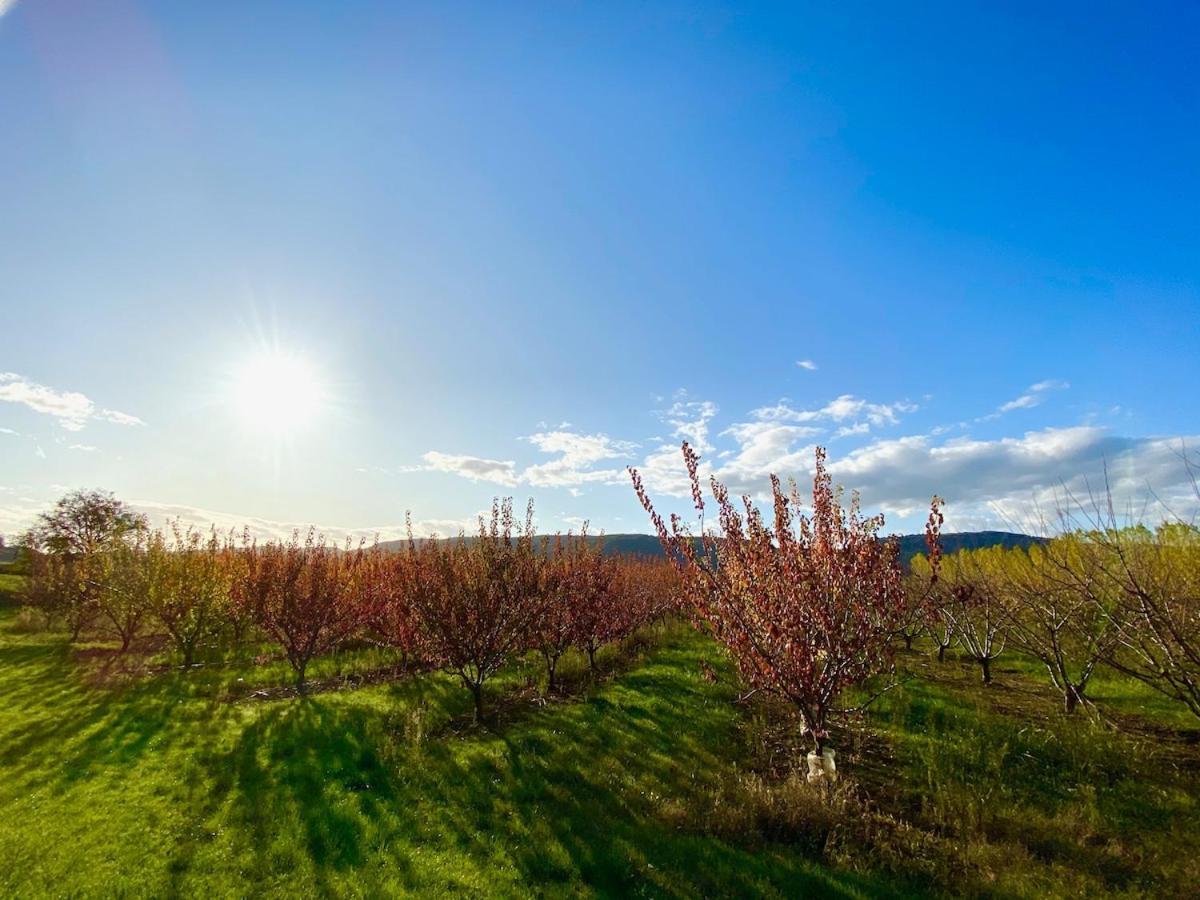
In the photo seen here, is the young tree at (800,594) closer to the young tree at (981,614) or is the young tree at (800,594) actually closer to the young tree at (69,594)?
the young tree at (981,614)

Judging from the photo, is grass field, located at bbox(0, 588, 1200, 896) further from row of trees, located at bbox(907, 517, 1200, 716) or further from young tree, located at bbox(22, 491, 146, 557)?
young tree, located at bbox(22, 491, 146, 557)

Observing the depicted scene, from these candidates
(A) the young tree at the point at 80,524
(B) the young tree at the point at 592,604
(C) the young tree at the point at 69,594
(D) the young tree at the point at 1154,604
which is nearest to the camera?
(D) the young tree at the point at 1154,604

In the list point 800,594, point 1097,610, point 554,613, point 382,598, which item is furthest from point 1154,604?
point 382,598

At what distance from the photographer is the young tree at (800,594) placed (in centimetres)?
850

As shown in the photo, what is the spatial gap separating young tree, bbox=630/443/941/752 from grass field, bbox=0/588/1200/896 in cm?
148

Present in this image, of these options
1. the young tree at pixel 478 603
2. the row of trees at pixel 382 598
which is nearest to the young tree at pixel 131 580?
the row of trees at pixel 382 598

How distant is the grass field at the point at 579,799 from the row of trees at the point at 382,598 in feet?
7.22

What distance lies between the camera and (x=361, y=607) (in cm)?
2305

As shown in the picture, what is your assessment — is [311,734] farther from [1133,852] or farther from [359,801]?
[1133,852]

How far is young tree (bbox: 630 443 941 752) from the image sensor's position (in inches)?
335

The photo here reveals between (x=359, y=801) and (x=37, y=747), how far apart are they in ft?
28.4

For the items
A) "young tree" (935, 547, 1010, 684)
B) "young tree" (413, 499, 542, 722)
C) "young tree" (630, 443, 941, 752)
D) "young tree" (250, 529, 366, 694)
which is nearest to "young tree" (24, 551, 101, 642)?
"young tree" (250, 529, 366, 694)

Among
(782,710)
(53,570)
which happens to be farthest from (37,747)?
(53,570)

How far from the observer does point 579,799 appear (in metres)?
9.91
